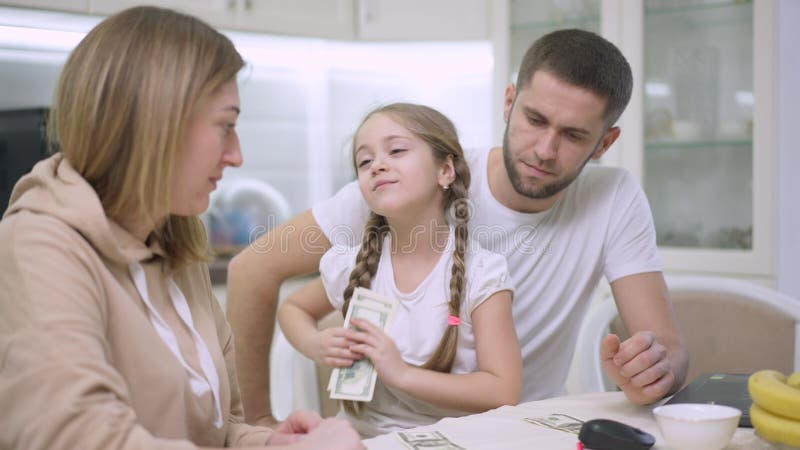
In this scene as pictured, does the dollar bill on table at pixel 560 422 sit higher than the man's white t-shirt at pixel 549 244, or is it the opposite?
the man's white t-shirt at pixel 549 244

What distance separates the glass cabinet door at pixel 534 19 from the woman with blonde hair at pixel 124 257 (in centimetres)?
237

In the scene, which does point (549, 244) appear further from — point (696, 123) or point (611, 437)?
point (696, 123)

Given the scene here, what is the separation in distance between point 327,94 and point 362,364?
2501 mm

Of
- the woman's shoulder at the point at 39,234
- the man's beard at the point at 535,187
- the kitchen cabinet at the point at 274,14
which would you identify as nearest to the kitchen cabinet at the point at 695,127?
the kitchen cabinet at the point at 274,14

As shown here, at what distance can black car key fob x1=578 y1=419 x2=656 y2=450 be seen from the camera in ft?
3.09

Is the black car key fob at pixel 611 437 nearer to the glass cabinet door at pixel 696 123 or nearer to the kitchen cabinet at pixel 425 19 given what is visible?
the glass cabinet door at pixel 696 123

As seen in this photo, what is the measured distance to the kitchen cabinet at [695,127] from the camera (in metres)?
2.79

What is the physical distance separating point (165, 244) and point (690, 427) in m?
0.69

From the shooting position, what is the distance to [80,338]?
792 millimetres

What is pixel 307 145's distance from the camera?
3711mm

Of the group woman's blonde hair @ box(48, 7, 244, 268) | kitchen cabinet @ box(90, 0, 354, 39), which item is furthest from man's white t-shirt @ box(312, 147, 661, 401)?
kitchen cabinet @ box(90, 0, 354, 39)

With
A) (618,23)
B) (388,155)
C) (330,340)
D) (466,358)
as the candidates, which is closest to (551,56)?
(388,155)

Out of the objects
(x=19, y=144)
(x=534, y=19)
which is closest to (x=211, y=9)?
(x=19, y=144)

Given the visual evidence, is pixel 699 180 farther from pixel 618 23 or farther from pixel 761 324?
pixel 761 324
